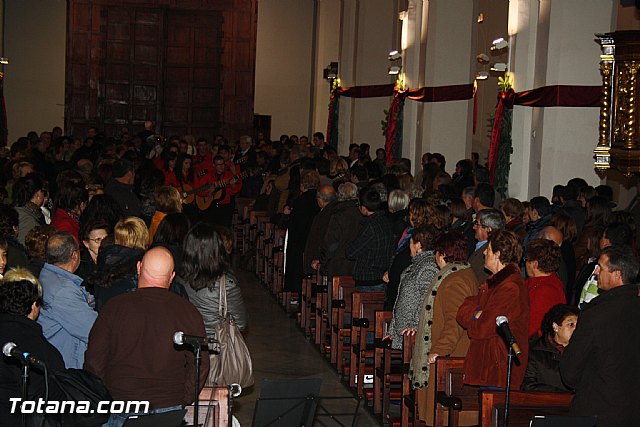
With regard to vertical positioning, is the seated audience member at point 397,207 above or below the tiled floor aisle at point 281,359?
above

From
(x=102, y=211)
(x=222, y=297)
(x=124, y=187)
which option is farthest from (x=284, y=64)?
(x=222, y=297)

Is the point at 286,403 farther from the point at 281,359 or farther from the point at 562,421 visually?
the point at 281,359

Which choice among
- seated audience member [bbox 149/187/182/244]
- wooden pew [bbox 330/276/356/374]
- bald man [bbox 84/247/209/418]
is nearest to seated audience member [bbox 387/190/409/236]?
wooden pew [bbox 330/276/356/374]

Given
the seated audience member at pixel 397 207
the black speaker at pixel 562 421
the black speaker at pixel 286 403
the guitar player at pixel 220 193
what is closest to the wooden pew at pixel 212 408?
the black speaker at pixel 286 403

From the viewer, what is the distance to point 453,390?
23.6 ft

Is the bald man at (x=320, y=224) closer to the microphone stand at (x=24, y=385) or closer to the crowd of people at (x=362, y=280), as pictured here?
the crowd of people at (x=362, y=280)

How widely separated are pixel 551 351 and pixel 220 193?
398 inches

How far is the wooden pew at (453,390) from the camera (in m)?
7.09

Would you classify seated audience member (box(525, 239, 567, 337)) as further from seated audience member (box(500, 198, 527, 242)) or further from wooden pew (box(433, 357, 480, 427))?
seated audience member (box(500, 198, 527, 242))

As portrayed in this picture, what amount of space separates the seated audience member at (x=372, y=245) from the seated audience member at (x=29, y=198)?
291 cm

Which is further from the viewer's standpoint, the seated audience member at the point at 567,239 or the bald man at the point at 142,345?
the seated audience member at the point at 567,239

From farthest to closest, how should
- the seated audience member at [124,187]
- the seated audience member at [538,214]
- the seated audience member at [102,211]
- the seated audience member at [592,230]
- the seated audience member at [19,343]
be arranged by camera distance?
the seated audience member at [124,187] < the seated audience member at [538,214] < the seated audience member at [592,230] < the seated audience member at [102,211] < the seated audience member at [19,343]

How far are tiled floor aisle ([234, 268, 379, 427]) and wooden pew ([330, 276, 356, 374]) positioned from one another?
0.89 ft

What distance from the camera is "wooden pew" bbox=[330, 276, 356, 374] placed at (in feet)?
33.9
